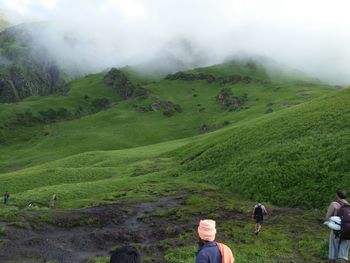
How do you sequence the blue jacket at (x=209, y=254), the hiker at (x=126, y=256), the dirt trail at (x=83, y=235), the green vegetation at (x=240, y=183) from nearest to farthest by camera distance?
1. the hiker at (x=126, y=256)
2. the blue jacket at (x=209, y=254)
3. the dirt trail at (x=83, y=235)
4. the green vegetation at (x=240, y=183)

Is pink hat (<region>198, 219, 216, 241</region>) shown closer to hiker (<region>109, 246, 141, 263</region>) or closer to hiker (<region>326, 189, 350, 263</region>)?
hiker (<region>109, 246, 141, 263</region>)

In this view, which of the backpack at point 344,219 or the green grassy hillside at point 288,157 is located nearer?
the backpack at point 344,219

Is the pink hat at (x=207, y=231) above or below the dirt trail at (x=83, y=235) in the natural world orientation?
above

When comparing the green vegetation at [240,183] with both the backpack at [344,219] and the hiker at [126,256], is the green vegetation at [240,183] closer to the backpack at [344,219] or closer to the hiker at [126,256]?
the backpack at [344,219]

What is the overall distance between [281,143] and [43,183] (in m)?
44.6

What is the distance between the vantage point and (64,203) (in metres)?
55.5

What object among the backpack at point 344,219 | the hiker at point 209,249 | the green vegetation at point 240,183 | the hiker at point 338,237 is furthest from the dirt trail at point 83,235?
A: the hiker at point 209,249

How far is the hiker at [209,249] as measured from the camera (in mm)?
11307

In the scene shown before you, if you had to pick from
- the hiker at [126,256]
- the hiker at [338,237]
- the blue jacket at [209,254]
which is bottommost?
the hiker at [338,237]

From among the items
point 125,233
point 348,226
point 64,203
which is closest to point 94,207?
point 64,203

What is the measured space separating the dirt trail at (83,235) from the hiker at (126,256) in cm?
2178

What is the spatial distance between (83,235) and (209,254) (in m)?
28.2

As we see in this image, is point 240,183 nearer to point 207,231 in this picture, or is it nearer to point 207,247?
point 207,231

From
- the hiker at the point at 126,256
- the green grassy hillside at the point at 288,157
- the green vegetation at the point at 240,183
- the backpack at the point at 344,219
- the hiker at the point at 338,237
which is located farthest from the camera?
the green grassy hillside at the point at 288,157
